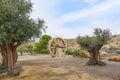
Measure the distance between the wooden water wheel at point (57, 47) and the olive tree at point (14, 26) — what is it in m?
9.80

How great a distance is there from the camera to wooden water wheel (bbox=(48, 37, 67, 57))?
1195 inches

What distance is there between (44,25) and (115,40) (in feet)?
82.8

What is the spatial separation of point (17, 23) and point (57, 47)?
38.5ft

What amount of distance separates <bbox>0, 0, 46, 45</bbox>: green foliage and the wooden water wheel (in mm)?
10105

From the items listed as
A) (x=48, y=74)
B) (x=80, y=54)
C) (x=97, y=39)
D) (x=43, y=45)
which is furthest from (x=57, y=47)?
(x=48, y=74)

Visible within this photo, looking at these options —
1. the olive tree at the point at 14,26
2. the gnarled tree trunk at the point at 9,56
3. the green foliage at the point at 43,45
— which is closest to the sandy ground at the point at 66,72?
the gnarled tree trunk at the point at 9,56

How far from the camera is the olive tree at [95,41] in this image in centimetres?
2102

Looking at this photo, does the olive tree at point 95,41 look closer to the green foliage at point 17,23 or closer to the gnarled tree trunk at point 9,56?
the green foliage at point 17,23

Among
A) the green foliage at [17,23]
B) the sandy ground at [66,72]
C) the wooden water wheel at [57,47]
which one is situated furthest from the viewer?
the wooden water wheel at [57,47]

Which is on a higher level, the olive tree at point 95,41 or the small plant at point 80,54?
the olive tree at point 95,41

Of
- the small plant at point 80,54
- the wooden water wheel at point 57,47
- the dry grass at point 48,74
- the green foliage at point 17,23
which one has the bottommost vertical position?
the dry grass at point 48,74

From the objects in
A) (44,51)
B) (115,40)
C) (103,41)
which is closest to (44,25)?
(103,41)

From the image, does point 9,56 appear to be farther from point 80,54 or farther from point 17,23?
point 80,54

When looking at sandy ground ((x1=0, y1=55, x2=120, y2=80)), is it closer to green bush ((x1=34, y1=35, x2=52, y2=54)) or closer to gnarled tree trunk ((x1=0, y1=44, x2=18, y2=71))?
gnarled tree trunk ((x1=0, y1=44, x2=18, y2=71))
